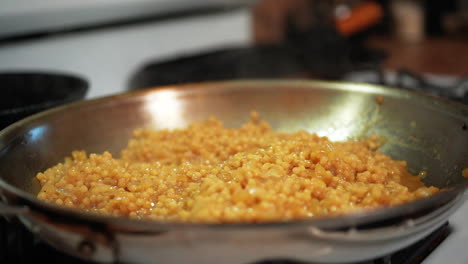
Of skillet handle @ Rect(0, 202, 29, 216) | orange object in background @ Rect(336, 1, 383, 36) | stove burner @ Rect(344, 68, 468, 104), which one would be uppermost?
orange object in background @ Rect(336, 1, 383, 36)

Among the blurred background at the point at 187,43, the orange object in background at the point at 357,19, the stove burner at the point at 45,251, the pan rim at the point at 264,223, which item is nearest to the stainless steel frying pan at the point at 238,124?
the pan rim at the point at 264,223

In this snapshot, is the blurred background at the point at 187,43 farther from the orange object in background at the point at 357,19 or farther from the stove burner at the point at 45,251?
the stove burner at the point at 45,251

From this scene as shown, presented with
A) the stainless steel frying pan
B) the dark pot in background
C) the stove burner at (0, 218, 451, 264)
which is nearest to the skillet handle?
the stainless steel frying pan

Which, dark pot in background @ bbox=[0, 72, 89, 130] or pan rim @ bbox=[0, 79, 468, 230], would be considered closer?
pan rim @ bbox=[0, 79, 468, 230]

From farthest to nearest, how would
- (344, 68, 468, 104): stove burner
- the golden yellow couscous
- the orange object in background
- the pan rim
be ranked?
the orange object in background, (344, 68, 468, 104): stove burner, the golden yellow couscous, the pan rim

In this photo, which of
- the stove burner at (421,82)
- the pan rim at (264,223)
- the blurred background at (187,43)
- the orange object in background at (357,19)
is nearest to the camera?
the pan rim at (264,223)

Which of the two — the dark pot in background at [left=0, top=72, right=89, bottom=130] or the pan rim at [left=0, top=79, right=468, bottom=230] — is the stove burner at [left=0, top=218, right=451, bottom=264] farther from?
the dark pot in background at [left=0, top=72, right=89, bottom=130]
